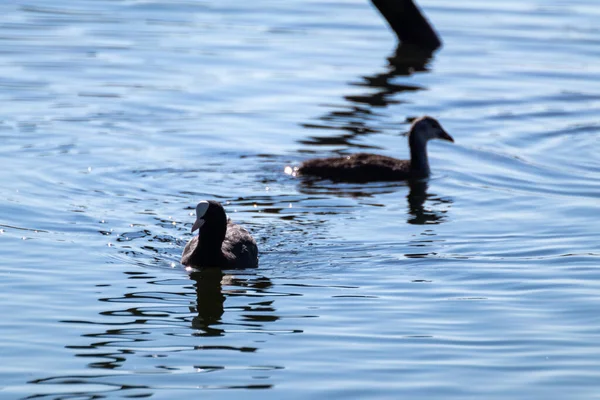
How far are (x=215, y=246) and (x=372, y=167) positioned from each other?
426 centimetres

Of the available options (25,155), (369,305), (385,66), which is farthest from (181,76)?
(369,305)

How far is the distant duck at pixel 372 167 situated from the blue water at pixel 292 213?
198mm

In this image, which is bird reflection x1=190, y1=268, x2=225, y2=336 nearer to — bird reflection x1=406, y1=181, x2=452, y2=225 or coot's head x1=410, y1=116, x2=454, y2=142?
bird reflection x1=406, y1=181, x2=452, y2=225

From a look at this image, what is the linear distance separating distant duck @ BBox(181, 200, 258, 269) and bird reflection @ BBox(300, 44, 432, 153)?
5775mm

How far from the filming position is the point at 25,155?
53.5ft

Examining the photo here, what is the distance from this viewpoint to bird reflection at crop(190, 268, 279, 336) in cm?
1033

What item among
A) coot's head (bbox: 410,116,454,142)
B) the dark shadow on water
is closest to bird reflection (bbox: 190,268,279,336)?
the dark shadow on water

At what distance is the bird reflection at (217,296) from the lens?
10.3 meters

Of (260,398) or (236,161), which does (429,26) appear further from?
(260,398)

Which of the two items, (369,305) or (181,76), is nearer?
(369,305)

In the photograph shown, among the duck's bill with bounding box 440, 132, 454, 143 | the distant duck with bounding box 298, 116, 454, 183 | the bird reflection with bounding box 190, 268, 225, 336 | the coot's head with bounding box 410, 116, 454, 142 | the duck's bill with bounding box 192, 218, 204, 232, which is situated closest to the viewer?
the bird reflection with bounding box 190, 268, 225, 336

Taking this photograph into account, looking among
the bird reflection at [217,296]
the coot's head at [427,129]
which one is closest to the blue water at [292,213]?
the bird reflection at [217,296]

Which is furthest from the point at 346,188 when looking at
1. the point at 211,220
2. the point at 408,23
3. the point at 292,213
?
the point at 408,23

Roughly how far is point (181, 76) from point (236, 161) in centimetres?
569
